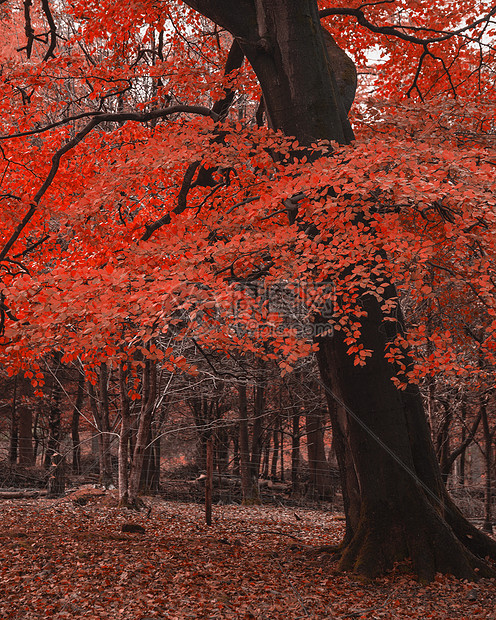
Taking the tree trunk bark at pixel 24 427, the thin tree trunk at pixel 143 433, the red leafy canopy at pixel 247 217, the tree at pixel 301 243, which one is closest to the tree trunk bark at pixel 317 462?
the thin tree trunk at pixel 143 433

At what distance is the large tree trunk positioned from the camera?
5.07 m

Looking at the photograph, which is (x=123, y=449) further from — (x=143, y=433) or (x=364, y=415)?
(x=364, y=415)

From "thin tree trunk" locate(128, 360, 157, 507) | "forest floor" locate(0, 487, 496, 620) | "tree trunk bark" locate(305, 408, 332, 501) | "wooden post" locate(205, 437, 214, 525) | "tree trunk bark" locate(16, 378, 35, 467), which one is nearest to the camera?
"forest floor" locate(0, 487, 496, 620)

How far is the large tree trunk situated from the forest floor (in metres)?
0.26

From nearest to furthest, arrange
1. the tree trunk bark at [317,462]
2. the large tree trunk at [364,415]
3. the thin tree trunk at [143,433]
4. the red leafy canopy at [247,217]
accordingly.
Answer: the red leafy canopy at [247,217], the large tree trunk at [364,415], the thin tree trunk at [143,433], the tree trunk bark at [317,462]

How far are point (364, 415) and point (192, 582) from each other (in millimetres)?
2112

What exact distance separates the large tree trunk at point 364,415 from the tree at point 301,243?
0.02 metres

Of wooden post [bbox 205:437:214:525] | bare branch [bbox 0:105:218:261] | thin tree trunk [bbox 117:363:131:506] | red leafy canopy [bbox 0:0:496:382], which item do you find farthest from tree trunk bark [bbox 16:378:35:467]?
bare branch [bbox 0:105:218:261]

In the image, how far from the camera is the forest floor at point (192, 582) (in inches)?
163

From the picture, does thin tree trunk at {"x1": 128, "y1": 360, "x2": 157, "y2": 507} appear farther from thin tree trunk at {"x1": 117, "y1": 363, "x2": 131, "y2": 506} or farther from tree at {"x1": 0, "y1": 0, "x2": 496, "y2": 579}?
tree at {"x1": 0, "y1": 0, "x2": 496, "y2": 579}

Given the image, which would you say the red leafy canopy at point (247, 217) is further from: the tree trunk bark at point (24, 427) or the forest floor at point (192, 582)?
the tree trunk bark at point (24, 427)

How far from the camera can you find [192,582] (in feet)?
15.8

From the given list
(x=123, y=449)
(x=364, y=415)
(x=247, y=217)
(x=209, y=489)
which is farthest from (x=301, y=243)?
(x=123, y=449)

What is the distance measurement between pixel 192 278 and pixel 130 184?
222 cm
